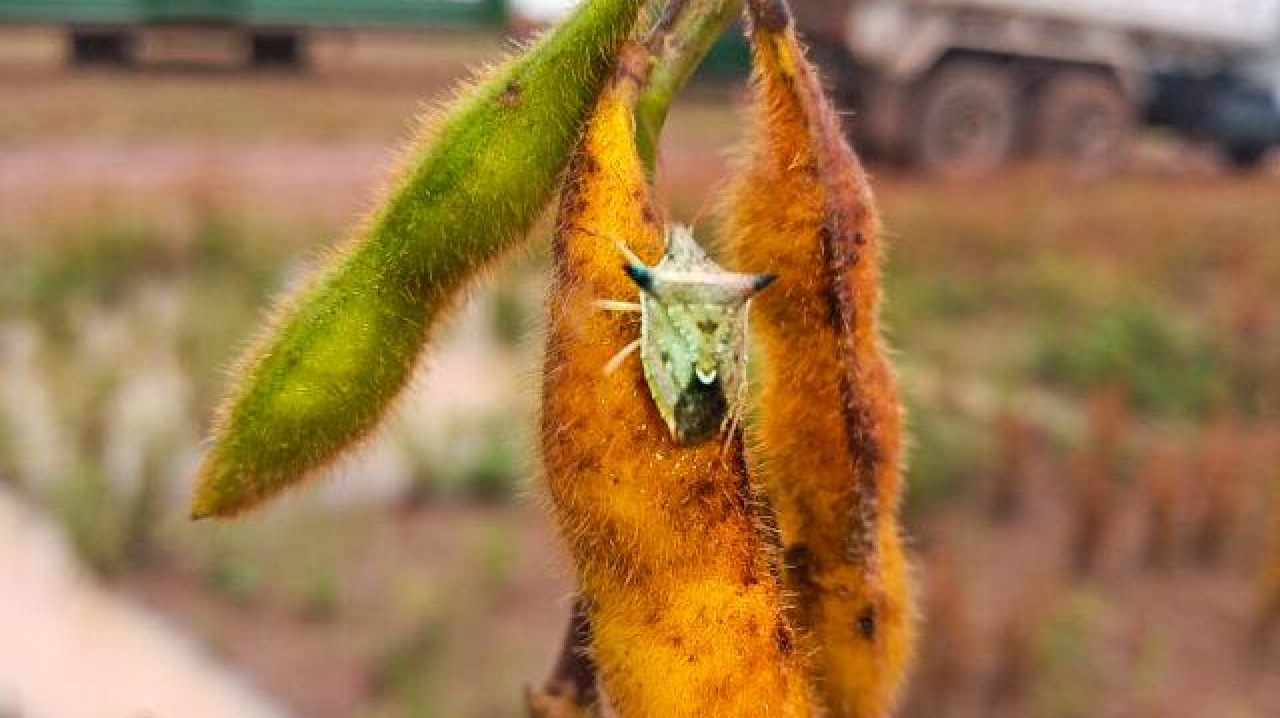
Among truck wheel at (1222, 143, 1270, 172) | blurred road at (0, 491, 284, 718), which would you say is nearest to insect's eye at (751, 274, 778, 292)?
blurred road at (0, 491, 284, 718)

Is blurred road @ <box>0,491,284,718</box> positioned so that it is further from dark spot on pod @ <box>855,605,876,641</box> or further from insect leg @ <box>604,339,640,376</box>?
insect leg @ <box>604,339,640,376</box>

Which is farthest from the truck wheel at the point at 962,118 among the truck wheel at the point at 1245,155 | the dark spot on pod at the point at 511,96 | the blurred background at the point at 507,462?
the dark spot on pod at the point at 511,96

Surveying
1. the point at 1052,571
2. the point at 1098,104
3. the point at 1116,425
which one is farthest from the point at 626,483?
the point at 1098,104

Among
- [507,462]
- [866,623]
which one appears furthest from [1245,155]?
[866,623]

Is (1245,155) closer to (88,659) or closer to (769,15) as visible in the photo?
(88,659)

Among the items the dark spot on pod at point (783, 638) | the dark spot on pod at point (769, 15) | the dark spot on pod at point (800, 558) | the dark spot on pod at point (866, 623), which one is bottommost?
the dark spot on pod at point (866, 623)

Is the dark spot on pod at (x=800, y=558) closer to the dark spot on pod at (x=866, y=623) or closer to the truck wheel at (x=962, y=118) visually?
the dark spot on pod at (x=866, y=623)
